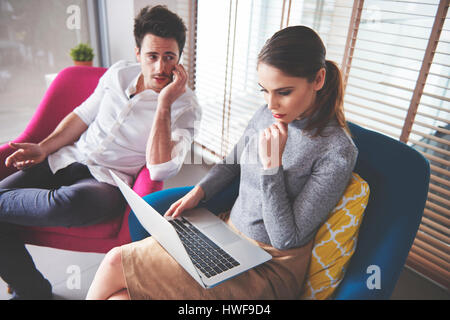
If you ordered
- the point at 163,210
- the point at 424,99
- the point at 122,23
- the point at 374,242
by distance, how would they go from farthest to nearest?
the point at 122,23 < the point at 424,99 < the point at 163,210 < the point at 374,242

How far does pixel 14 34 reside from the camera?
8.30 ft

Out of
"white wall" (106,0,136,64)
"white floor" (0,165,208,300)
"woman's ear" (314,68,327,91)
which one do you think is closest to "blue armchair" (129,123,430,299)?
"woman's ear" (314,68,327,91)

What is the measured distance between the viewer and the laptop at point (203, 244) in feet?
2.86

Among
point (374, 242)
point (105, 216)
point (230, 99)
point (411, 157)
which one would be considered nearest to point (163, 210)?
point (105, 216)

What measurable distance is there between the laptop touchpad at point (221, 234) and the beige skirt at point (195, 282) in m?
0.11

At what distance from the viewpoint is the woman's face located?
952 millimetres

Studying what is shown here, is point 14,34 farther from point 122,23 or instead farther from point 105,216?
point 105,216

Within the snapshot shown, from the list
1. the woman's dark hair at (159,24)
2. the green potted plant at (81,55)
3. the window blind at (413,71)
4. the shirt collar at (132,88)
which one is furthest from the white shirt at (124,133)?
the green potted plant at (81,55)

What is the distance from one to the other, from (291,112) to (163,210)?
24.0 inches

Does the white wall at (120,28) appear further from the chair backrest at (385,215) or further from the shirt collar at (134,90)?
the chair backrest at (385,215)

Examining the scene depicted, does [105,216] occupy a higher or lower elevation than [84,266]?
higher

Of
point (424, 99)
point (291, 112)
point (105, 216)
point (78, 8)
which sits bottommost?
point (105, 216)

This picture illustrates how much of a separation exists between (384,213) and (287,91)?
0.48 metres
